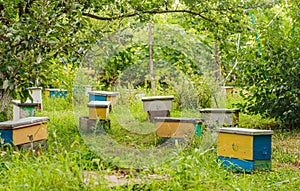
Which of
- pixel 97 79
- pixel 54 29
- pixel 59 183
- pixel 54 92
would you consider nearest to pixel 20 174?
pixel 59 183

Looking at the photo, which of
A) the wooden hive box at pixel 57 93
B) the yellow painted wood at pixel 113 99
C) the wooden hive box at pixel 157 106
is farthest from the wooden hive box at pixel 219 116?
the wooden hive box at pixel 57 93

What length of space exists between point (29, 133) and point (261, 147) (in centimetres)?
227

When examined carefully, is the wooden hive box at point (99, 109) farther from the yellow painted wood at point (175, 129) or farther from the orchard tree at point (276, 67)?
the orchard tree at point (276, 67)

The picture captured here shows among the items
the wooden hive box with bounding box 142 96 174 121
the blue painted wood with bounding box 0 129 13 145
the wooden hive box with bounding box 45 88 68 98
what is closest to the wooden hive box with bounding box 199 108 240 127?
the wooden hive box with bounding box 142 96 174 121

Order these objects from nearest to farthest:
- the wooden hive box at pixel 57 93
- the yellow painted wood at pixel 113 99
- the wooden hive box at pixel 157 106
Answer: the yellow painted wood at pixel 113 99, the wooden hive box at pixel 157 106, the wooden hive box at pixel 57 93

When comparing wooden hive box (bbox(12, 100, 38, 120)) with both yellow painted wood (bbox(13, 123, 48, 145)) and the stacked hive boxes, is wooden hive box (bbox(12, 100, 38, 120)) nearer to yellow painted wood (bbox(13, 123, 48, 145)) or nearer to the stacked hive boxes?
the stacked hive boxes

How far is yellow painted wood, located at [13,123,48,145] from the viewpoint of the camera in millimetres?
4762

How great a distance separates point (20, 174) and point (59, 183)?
A: 40 centimetres

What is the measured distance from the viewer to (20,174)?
3502 millimetres

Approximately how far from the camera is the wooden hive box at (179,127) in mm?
5430

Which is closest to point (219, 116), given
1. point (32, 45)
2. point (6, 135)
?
point (6, 135)

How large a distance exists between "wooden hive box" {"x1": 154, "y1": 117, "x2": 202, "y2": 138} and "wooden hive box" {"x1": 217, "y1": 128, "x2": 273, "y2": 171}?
0.87 meters

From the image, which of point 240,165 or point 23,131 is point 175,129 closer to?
point 240,165

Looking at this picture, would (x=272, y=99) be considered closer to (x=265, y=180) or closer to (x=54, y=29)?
(x=265, y=180)
